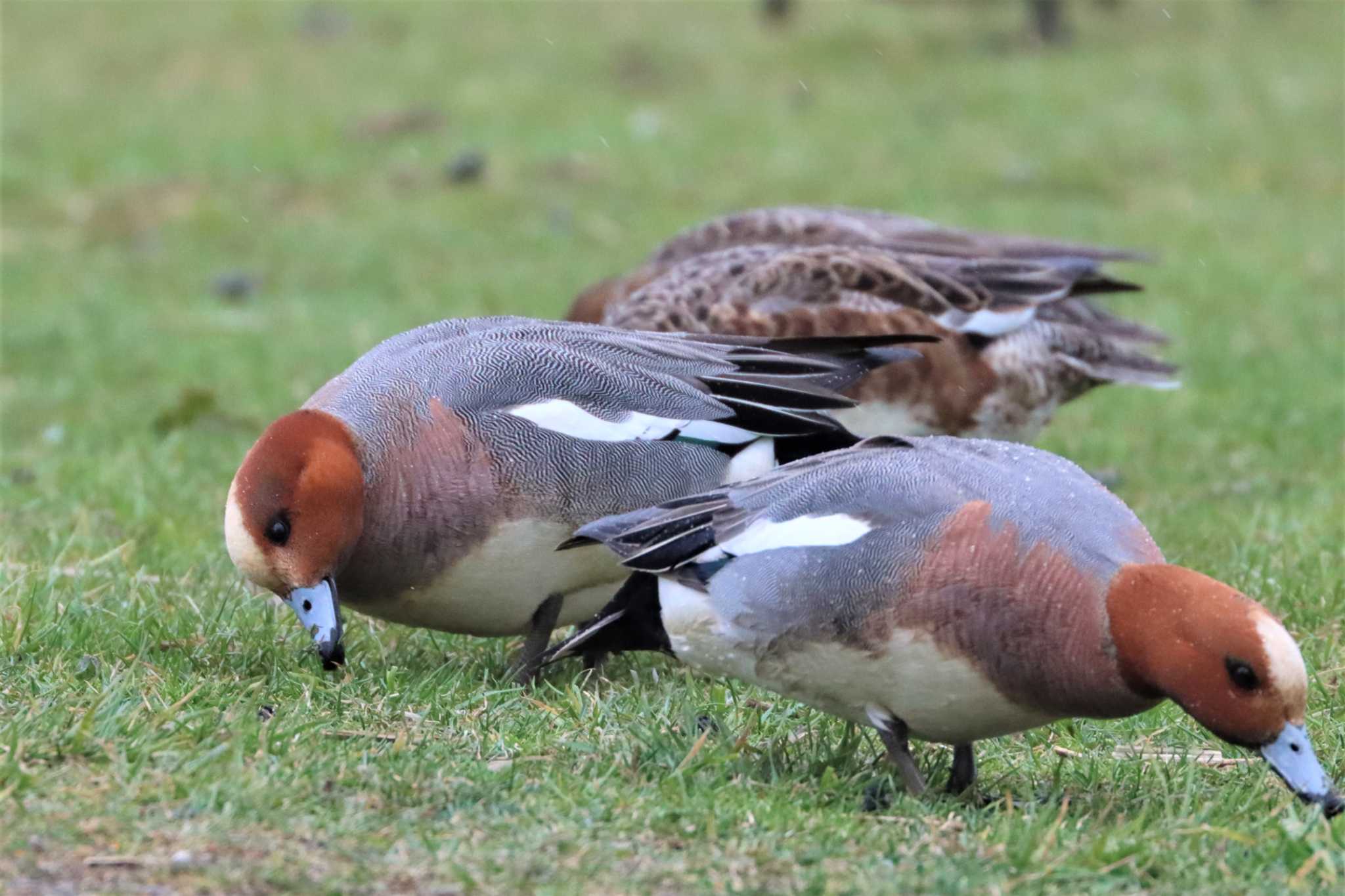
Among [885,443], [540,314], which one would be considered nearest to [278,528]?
[885,443]

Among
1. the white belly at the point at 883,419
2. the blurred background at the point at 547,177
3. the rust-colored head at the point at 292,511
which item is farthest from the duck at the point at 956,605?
the blurred background at the point at 547,177

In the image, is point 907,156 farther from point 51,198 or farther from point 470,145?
point 51,198

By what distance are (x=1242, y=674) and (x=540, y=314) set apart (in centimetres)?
676

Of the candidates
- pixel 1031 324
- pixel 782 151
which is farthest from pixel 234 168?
pixel 1031 324

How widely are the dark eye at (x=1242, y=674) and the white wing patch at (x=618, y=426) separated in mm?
1547

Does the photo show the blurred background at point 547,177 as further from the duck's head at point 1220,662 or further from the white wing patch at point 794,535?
the duck's head at point 1220,662

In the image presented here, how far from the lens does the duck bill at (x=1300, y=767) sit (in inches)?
114

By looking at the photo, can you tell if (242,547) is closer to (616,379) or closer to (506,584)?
(506,584)

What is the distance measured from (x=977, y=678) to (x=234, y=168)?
10.9 m

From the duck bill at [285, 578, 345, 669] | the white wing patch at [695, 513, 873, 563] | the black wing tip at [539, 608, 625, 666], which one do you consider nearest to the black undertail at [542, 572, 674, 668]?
the black wing tip at [539, 608, 625, 666]

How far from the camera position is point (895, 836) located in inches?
116

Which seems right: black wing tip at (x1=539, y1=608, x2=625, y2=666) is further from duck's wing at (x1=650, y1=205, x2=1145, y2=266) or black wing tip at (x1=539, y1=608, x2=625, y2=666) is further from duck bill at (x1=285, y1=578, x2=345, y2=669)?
duck's wing at (x1=650, y1=205, x2=1145, y2=266)

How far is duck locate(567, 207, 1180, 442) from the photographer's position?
212 inches

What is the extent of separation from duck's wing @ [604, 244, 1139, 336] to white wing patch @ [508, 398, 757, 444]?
1241 millimetres
